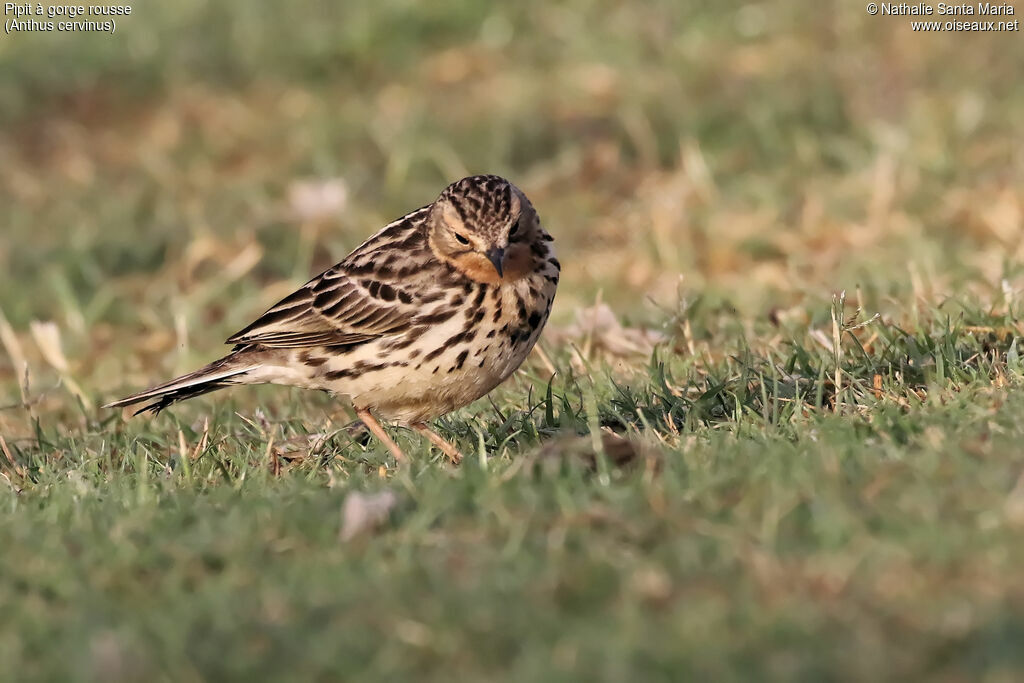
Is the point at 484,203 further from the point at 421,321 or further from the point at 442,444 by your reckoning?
the point at 442,444

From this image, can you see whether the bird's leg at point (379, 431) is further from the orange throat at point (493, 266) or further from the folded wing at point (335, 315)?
the orange throat at point (493, 266)

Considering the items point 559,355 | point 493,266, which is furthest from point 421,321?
point 559,355

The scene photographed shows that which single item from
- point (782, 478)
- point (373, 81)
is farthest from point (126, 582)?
point (373, 81)

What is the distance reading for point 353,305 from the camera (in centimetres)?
722

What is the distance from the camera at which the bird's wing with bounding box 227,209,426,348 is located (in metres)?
6.99

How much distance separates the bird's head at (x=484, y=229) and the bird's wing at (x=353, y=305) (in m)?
0.21

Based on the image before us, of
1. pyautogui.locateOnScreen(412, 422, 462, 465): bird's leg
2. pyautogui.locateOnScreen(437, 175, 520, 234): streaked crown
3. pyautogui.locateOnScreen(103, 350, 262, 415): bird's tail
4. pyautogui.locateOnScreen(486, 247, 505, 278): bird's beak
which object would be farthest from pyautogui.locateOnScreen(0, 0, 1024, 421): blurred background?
pyautogui.locateOnScreen(412, 422, 462, 465): bird's leg

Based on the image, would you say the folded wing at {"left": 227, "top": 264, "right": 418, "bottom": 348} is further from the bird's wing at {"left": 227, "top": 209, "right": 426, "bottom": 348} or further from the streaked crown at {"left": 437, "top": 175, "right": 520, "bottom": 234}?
A: the streaked crown at {"left": 437, "top": 175, "right": 520, "bottom": 234}

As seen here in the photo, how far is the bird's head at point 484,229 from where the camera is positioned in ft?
22.3

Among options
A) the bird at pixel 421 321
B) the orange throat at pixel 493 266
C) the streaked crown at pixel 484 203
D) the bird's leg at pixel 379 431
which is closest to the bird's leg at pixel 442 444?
the bird at pixel 421 321

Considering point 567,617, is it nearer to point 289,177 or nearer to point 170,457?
point 170,457

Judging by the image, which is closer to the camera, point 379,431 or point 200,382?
point 379,431

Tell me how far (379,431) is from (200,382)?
993 millimetres

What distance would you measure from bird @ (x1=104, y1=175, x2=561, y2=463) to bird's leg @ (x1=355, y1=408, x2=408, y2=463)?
12 mm
